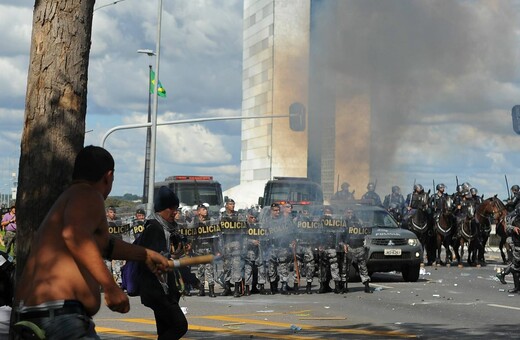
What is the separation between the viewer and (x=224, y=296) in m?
20.6

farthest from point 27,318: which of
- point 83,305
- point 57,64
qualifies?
point 57,64

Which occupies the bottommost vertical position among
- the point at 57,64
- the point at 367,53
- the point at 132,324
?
the point at 132,324

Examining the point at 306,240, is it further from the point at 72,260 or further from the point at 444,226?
the point at 72,260

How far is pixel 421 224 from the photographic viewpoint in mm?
31047

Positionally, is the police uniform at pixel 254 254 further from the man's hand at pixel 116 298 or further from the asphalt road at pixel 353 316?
the man's hand at pixel 116 298

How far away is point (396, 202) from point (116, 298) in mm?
27743

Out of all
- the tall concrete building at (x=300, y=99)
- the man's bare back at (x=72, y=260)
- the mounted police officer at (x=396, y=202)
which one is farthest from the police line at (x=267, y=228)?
the man's bare back at (x=72, y=260)

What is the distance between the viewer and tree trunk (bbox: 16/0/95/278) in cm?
743

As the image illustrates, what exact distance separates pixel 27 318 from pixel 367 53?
21.9m

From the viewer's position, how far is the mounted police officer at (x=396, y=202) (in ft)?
108

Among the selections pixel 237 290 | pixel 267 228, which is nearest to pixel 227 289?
pixel 237 290

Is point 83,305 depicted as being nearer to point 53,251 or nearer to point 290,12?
point 53,251

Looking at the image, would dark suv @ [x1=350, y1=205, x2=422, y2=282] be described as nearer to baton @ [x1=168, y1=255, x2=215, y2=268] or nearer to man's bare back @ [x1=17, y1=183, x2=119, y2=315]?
baton @ [x1=168, y1=255, x2=215, y2=268]

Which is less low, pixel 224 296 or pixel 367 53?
pixel 367 53
